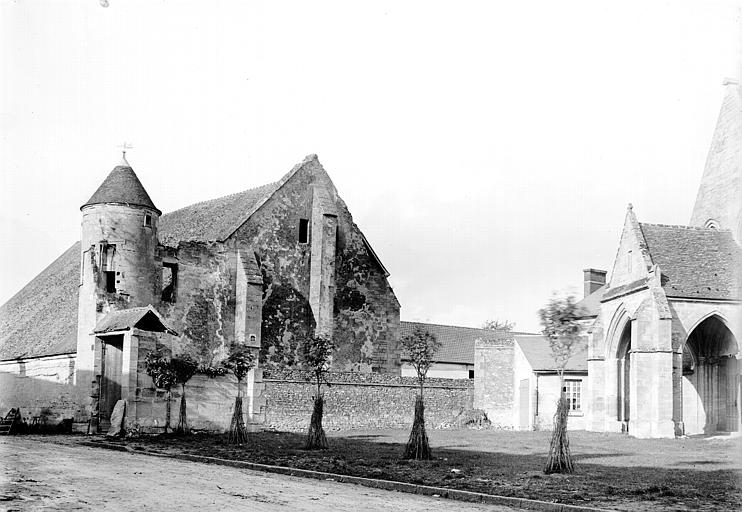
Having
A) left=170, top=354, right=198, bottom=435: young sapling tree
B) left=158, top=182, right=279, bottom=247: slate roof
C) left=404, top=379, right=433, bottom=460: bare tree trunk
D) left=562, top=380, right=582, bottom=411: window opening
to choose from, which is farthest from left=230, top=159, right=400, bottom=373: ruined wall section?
left=404, top=379, right=433, bottom=460: bare tree trunk

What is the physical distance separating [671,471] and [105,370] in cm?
2097

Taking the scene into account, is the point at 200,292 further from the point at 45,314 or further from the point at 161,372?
the point at 45,314

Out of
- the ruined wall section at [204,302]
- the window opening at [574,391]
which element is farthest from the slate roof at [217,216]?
the window opening at [574,391]

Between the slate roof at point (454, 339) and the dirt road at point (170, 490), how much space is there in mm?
43172

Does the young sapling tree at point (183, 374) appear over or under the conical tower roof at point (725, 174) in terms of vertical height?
under

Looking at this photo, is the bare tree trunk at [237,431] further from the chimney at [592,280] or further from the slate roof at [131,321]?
the chimney at [592,280]

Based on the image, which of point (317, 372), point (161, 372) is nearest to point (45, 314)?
point (161, 372)

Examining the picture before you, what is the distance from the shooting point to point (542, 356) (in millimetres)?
47812

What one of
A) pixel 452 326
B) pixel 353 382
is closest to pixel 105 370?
pixel 353 382

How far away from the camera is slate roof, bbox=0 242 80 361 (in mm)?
38875

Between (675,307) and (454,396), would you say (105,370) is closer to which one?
(454,396)

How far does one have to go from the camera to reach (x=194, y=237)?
43.8 m

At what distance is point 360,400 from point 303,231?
9.02 metres

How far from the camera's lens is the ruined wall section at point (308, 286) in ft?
137
